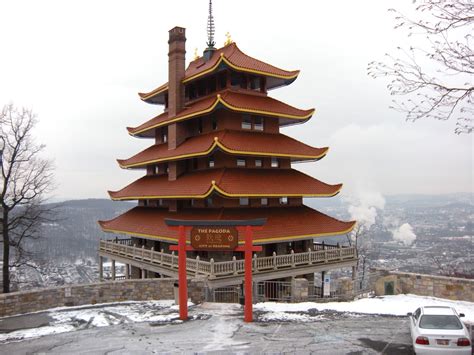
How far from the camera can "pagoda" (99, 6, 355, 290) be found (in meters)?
27.9

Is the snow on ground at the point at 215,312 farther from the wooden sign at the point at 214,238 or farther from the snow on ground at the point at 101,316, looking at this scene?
the wooden sign at the point at 214,238

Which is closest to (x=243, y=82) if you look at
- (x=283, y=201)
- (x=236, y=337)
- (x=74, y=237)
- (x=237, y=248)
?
(x=283, y=201)

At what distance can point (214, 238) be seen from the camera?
696 inches

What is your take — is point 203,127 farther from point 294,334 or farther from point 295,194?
point 294,334

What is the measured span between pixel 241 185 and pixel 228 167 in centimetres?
254

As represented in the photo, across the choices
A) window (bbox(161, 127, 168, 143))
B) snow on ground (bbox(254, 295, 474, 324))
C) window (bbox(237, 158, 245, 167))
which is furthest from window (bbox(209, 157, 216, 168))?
snow on ground (bbox(254, 295, 474, 324))

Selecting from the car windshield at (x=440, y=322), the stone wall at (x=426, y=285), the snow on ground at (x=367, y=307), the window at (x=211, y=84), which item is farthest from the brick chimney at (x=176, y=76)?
the car windshield at (x=440, y=322)

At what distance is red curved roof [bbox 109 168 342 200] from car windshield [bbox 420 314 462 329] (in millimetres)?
14911

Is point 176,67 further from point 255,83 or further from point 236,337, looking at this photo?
point 236,337

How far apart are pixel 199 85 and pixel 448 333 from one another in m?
28.6

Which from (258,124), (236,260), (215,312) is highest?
(258,124)

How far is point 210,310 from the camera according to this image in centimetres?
1880

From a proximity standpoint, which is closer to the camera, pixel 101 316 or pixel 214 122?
pixel 101 316

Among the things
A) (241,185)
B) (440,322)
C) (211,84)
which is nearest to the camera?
(440,322)
